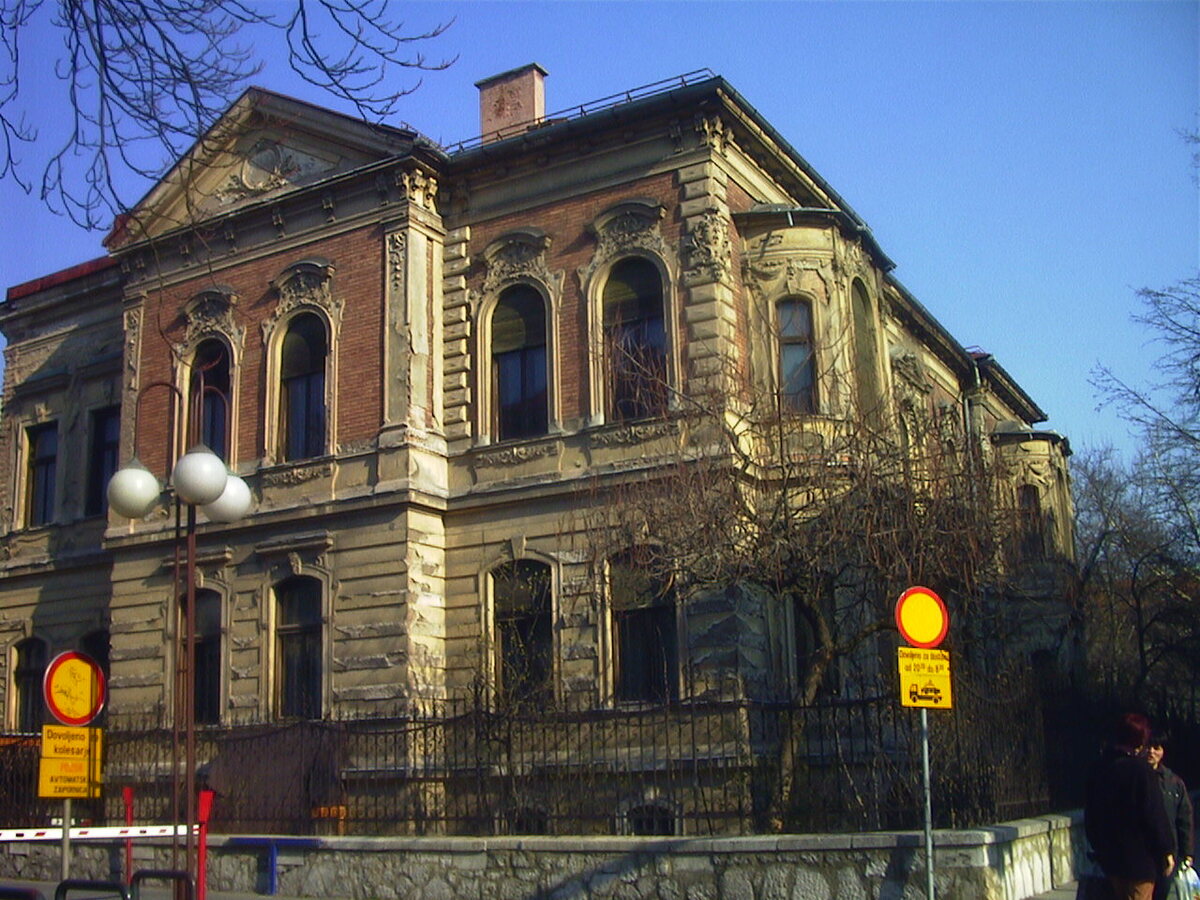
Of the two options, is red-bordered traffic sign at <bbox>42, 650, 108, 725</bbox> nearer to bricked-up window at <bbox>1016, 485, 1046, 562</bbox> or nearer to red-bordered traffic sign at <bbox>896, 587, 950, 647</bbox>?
red-bordered traffic sign at <bbox>896, 587, 950, 647</bbox>

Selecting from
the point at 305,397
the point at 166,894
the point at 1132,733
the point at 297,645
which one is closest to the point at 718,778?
the point at 1132,733

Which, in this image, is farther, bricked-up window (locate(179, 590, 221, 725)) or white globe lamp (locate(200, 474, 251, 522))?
bricked-up window (locate(179, 590, 221, 725))

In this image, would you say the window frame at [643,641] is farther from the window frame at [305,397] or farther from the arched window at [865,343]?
the window frame at [305,397]

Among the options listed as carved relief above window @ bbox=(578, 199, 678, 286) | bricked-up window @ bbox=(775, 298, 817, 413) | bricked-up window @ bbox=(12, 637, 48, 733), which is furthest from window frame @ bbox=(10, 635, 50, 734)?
bricked-up window @ bbox=(775, 298, 817, 413)

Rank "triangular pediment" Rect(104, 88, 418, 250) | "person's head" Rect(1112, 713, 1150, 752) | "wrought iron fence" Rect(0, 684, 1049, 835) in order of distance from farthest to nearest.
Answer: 1. "triangular pediment" Rect(104, 88, 418, 250)
2. "wrought iron fence" Rect(0, 684, 1049, 835)
3. "person's head" Rect(1112, 713, 1150, 752)

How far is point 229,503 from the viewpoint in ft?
43.8

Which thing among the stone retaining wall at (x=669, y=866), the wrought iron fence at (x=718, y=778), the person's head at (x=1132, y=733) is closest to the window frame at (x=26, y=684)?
the wrought iron fence at (x=718, y=778)

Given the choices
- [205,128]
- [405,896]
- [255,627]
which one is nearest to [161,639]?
[255,627]

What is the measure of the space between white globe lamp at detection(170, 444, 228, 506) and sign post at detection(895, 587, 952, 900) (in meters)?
6.34

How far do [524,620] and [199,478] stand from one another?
966 cm

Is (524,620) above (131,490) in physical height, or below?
below

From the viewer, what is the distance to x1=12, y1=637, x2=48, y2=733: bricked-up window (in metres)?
26.9

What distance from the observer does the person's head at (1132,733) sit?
8.95 metres

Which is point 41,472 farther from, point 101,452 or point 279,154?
point 279,154
